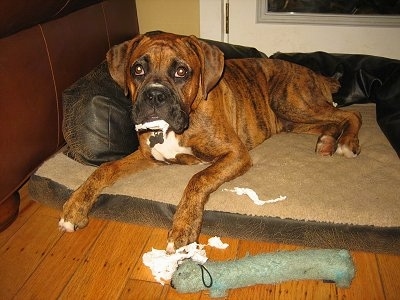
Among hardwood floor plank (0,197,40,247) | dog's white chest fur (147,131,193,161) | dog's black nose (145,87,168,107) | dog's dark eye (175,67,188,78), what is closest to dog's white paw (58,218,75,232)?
hardwood floor plank (0,197,40,247)

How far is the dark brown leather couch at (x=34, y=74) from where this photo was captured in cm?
263

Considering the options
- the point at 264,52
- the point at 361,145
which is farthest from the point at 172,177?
the point at 264,52

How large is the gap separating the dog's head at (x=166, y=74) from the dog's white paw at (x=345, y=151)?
50.1 inches

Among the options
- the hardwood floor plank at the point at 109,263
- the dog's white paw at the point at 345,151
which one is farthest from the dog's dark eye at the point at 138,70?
the dog's white paw at the point at 345,151

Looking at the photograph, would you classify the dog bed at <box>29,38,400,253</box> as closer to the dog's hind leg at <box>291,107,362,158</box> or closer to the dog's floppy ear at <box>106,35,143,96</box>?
the dog's hind leg at <box>291,107,362,158</box>

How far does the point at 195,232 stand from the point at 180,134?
76 cm

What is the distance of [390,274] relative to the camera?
2352 millimetres

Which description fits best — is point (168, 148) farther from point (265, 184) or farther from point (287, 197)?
point (287, 197)

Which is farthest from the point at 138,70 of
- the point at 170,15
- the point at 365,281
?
the point at 170,15

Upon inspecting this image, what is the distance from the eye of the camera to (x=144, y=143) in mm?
2979

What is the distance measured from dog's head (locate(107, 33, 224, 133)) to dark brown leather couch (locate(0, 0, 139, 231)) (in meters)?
0.60

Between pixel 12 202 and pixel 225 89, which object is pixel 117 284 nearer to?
pixel 12 202

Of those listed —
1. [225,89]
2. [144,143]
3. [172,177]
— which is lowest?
[172,177]

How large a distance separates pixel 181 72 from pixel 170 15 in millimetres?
2615
